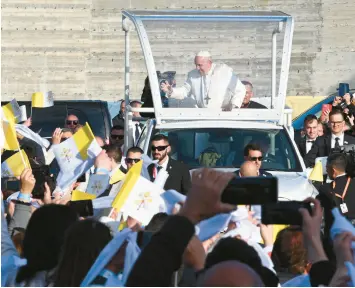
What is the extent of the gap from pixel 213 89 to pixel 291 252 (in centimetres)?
672

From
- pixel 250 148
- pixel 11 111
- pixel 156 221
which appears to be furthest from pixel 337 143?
pixel 156 221

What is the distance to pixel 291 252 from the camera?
696 cm

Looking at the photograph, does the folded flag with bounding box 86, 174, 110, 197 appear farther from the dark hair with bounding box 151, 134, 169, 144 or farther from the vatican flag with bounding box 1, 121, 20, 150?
the dark hair with bounding box 151, 134, 169, 144

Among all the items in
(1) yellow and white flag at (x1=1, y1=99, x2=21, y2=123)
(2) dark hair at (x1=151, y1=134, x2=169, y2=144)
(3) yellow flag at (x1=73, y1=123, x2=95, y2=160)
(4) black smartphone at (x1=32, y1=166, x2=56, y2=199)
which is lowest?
(4) black smartphone at (x1=32, y1=166, x2=56, y2=199)

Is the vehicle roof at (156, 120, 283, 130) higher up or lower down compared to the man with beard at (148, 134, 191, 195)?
higher up

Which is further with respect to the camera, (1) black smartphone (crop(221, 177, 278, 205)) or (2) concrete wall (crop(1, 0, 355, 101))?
(2) concrete wall (crop(1, 0, 355, 101))

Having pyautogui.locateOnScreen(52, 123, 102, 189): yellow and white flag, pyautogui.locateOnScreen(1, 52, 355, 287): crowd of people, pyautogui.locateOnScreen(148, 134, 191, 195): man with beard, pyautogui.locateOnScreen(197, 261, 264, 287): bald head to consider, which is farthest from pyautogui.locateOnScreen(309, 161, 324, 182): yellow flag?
pyautogui.locateOnScreen(197, 261, 264, 287): bald head

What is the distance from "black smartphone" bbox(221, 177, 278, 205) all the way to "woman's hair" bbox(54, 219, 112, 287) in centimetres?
88

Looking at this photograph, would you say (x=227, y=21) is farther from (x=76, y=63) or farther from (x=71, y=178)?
(x=76, y=63)

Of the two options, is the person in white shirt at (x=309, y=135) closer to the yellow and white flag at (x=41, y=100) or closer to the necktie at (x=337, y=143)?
the necktie at (x=337, y=143)

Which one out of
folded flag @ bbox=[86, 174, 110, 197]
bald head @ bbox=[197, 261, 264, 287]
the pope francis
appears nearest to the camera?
bald head @ bbox=[197, 261, 264, 287]

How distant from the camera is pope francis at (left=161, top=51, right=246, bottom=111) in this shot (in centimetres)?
1356

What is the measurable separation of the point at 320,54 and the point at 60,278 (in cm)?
2204

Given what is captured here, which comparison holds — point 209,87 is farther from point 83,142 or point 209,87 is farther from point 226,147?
point 83,142
